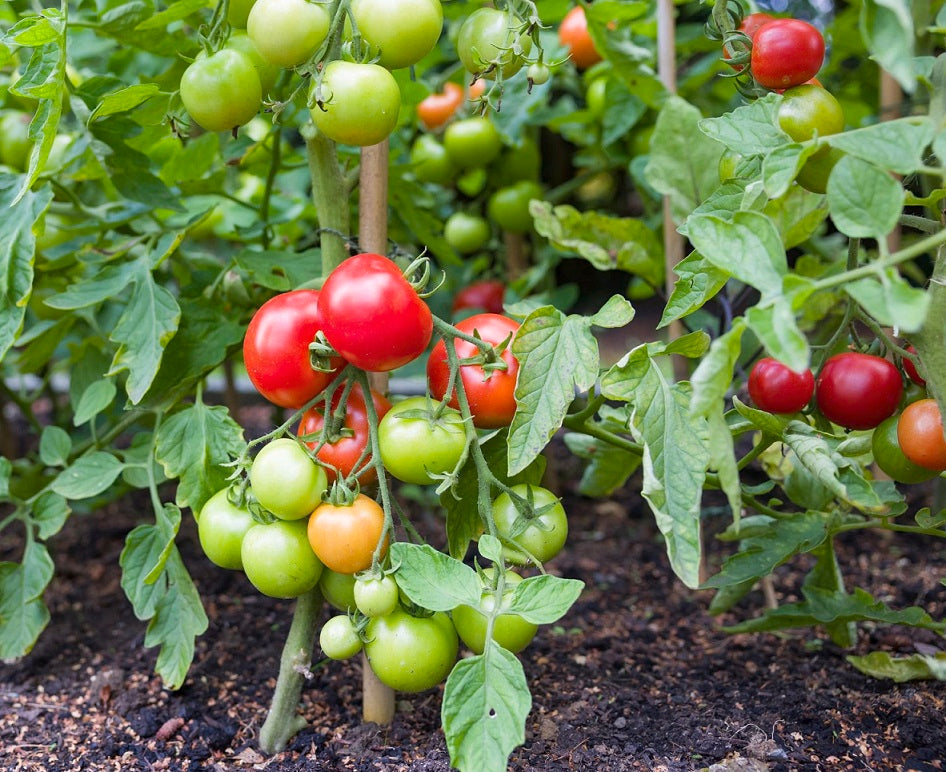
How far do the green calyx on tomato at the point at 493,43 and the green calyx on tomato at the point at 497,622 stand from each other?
0.45 m

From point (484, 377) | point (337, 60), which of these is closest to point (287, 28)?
point (337, 60)

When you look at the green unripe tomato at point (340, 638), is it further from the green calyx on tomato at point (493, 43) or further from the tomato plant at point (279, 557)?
the green calyx on tomato at point (493, 43)

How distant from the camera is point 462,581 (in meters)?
0.69

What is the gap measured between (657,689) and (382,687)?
0.32 m

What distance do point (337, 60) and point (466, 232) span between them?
2.94 ft

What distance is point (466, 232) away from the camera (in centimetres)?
164

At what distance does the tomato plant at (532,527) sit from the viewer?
0.74m

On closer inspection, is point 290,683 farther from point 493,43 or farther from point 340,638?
point 493,43

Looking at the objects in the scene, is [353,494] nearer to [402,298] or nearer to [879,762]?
[402,298]

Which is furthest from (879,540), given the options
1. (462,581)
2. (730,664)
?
(462,581)

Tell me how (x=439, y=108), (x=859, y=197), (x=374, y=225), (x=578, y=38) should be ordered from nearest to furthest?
(x=859, y=197) < (x=374, y=225) < (x=578, y=38) < (x=439, y=108)

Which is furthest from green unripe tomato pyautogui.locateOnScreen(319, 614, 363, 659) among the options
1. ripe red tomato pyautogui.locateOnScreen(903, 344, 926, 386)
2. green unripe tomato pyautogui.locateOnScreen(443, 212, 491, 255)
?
green unripe tomato pyautogui.locateOnScreen(443, 212, 491, 255)

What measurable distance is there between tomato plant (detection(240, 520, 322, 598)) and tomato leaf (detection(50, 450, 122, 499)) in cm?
26

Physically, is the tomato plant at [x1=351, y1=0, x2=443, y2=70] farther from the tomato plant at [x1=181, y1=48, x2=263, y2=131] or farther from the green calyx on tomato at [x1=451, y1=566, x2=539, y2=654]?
the green calyx on tomato at [x1=451, y1=566, x2=539, y2=654]
